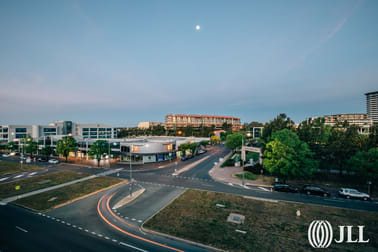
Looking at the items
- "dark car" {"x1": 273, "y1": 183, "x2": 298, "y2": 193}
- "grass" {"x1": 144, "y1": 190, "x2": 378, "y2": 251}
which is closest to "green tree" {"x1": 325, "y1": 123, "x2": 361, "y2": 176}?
"dark car" {"x1": 273, "y1": 183, "x2": 298, "y2": 193}

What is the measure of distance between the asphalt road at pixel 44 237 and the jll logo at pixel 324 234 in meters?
17.1

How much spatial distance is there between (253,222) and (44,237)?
21727 mm

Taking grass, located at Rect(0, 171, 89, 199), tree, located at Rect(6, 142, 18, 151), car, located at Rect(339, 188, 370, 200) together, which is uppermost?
tree, located at Rect(6, 142, 18, 151)

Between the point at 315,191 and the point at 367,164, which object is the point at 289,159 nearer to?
the point at 315,191

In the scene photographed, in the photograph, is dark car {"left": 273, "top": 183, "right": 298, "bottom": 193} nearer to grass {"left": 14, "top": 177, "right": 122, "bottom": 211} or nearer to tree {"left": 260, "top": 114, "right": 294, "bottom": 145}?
tree {"left": 260, "top": 114, "right": 294, "bottom": 145}

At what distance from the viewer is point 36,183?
34062 millimetres

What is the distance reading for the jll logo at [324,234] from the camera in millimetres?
15684

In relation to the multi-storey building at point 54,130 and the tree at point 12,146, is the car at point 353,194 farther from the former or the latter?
the tree at point 12,146

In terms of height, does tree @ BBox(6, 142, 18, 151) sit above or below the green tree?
below

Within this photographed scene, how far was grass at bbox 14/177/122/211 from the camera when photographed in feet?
80.0

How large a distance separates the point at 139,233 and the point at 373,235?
23141mm

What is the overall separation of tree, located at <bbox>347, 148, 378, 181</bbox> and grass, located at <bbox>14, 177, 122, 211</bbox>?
141 ft

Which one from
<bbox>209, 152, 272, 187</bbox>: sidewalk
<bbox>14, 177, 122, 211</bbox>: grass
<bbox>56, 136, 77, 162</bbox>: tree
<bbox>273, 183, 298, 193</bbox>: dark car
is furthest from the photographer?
<bbox>56, 136, 77, 162</bbox>: tree

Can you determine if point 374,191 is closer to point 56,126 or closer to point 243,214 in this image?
point 243,214
